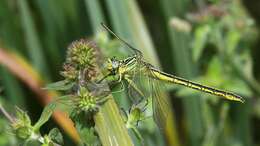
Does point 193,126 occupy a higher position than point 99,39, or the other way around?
point 99,39

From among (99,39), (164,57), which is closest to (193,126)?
(164,57)

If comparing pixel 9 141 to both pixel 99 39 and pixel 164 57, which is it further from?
pixel 164 57

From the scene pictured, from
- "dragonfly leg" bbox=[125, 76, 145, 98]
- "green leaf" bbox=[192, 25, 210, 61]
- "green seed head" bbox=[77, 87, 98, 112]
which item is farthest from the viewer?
"green leaf" bbox=[192, 25, 210, 61]

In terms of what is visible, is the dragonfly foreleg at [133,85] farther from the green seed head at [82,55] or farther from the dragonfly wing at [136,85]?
the green seed head at [82,55]

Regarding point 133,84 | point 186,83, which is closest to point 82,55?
point 133,84

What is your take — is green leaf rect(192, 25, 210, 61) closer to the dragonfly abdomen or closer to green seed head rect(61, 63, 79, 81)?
the dragonfly abdomen

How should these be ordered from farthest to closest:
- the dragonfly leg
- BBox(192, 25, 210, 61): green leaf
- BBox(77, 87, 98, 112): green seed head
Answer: BBox(192, 25, 210, 61): green leaf < the dragonfly leg < BBox(77, 87, 98, 112): green seed head

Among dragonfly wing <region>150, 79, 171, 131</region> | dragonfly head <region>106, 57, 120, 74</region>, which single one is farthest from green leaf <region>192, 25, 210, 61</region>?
dragonfly head <region>106, 57, 120, 74</region>

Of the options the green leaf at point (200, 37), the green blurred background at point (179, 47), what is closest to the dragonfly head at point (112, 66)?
the green blurred background at point (179, 47)
